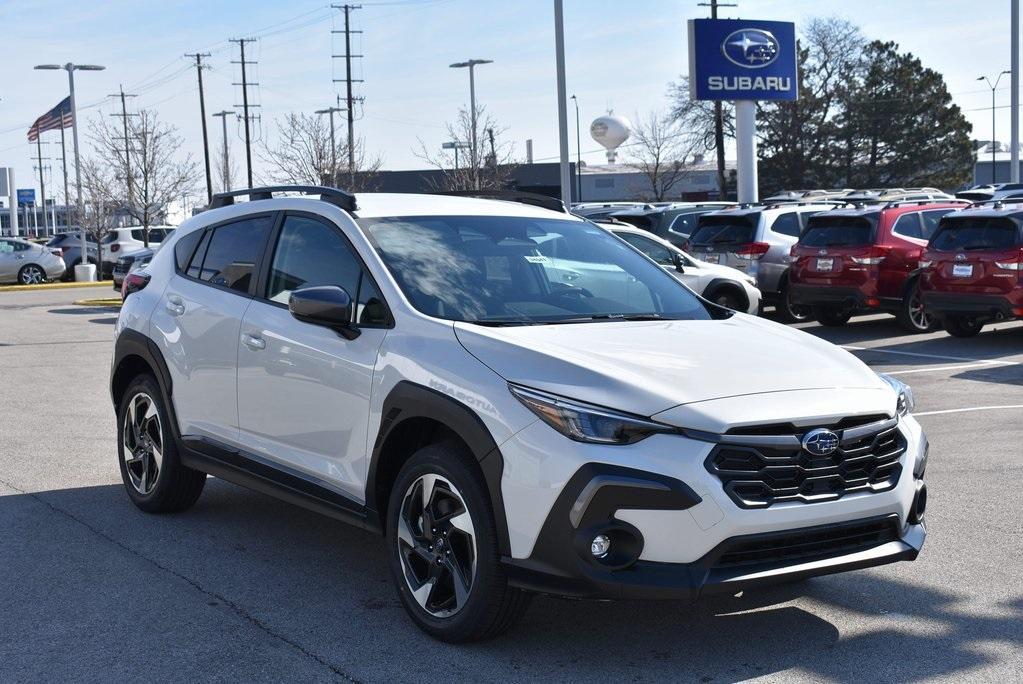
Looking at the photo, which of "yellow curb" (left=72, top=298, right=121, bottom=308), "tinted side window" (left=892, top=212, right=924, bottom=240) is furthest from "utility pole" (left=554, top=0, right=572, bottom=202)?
"yellow curb" (left=72, top=298, right=121, bottom=308)

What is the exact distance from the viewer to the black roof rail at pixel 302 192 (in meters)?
5.95

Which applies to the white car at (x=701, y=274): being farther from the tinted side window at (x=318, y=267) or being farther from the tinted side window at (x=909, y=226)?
the tinted side window at (x=318, y=267)

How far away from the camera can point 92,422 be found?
10.7 m

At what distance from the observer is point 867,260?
17.2 m

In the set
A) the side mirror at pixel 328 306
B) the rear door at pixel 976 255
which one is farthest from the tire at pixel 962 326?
the side mirror at pixel 328 306

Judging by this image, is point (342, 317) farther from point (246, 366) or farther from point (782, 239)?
point (782, 239)

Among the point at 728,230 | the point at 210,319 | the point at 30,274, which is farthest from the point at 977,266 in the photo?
the point at 30,274

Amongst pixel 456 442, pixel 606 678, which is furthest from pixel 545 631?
pixel 456 442

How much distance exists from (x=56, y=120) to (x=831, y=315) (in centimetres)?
3259

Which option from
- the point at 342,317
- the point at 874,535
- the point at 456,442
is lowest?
the point at 874,535

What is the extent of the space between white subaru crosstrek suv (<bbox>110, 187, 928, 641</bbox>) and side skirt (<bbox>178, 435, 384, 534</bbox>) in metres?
0.02

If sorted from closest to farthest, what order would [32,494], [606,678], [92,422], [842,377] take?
[606,678]
[842,377]
[32,494]
[92,422]

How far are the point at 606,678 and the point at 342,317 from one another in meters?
1.84

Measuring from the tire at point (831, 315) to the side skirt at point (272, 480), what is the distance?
13.2m
